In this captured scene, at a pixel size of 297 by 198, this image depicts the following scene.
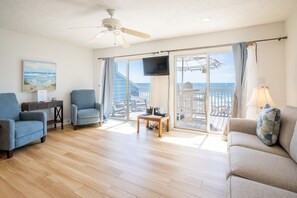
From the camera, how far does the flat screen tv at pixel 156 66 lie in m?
4.09

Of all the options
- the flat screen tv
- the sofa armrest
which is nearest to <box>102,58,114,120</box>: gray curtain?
the flat screen tv

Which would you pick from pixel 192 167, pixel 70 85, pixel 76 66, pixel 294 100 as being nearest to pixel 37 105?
pixel 70 85

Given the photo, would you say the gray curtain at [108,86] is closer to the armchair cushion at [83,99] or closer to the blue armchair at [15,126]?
the armchair cushion at [83,99]

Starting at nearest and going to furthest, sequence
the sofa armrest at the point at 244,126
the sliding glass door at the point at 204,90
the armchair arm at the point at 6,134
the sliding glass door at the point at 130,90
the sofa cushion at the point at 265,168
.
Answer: the sofa cushion at the point at 265,168 → the sofa armrest at the point at 244,126 → the armchair arm at the point at 6,134 → the sliding glass door at the point at 204,90 → the sliding glass door at the point at 130,90

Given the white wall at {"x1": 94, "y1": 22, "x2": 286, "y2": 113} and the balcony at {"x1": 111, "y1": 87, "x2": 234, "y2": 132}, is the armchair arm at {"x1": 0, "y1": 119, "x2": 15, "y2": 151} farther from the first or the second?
the white wall at {"x1": 94, "y1": 22, "x2": 286, "y2": 113}

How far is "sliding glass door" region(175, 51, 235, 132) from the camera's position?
3.69 m

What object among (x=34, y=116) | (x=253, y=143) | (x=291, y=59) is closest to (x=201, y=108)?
(x=291, y=59)

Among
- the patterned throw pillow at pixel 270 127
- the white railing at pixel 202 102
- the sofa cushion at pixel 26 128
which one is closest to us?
the patterned throw pillow at pixel 270 127

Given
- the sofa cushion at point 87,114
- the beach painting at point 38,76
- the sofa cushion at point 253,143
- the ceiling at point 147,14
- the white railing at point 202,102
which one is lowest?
the sofa cushion at point 253,143

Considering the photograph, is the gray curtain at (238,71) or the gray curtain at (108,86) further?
the gray curtain at (108,86)

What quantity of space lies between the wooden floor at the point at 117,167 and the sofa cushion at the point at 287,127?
0.76 m

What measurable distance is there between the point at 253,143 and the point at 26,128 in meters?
3.40

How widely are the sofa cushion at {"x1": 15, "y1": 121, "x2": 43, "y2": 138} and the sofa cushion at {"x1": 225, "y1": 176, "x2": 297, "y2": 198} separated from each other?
3.08 m

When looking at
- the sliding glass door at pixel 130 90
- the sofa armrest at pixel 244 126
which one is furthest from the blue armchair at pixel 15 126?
the sofa armrest at pixel 244 126
